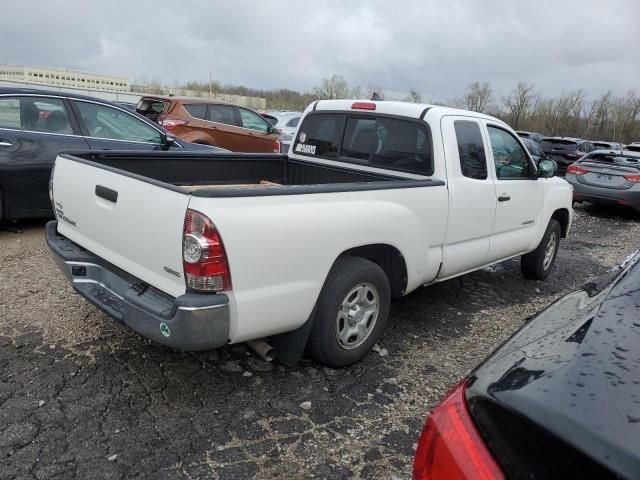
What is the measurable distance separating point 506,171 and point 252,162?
2441 millimetres

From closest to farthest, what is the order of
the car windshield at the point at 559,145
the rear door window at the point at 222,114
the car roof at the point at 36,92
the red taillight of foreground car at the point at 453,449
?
the red taillight of foreground car at the point at 453,449 → the car roof at the point at 36,92 → the rear door window at the point at 222,114 → the car windshield at the point at 559,145

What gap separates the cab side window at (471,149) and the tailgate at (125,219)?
8.17 feet

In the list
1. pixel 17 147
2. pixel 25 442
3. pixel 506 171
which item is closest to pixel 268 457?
pixel 25 442

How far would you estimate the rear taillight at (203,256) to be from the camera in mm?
2506

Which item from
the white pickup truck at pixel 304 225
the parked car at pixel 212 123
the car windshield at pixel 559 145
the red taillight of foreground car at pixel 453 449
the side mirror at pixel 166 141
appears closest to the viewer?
the red taillight of foreground car at pixel 453 449

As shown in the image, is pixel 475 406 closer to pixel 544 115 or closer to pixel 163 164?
pixel 163 164

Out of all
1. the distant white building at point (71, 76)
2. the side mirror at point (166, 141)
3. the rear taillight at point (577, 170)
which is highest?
the distant white building at point (71, 76)

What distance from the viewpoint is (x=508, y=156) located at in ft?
16.1

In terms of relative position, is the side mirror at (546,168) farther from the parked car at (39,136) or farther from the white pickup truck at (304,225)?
the parked car at (39,136)

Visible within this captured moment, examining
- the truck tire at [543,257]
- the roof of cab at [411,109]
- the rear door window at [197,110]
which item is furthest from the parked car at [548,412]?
the rear door window at [197,110]

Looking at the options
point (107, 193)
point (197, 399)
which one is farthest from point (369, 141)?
point (197, 399)

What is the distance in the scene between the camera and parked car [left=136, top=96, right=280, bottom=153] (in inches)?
423

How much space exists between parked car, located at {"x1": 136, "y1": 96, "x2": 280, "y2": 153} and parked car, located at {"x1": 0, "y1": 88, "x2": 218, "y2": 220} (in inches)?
167

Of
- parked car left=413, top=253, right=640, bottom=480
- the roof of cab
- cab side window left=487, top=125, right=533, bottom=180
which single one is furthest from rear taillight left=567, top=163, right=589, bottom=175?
parked car left=413, top=253, right=640, bottom=480
